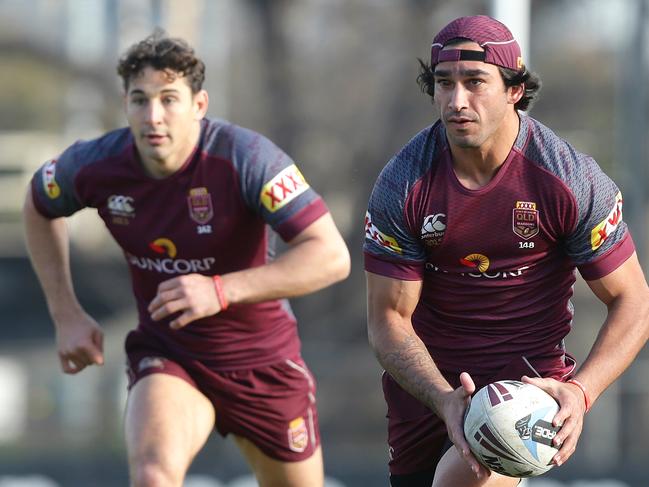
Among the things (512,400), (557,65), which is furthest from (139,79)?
(557,65)

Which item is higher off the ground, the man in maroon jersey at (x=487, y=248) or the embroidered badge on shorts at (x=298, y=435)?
the man in maroon jersey at (x=487, y=248)

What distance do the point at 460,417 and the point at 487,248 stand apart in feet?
2.35

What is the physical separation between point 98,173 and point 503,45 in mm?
2156

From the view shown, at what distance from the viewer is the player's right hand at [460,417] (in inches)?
192

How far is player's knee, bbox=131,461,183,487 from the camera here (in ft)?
19.3

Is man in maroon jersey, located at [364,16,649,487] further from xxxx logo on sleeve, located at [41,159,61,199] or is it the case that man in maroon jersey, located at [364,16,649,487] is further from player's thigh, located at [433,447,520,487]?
xxxx logo on sleeve, located at [41,159,61,199]

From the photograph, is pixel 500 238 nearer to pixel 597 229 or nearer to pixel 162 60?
pixel 597 229

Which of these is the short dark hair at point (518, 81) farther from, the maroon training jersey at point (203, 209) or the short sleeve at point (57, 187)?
the short sleeve at point (57, 187)

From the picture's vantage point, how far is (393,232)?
5.30m

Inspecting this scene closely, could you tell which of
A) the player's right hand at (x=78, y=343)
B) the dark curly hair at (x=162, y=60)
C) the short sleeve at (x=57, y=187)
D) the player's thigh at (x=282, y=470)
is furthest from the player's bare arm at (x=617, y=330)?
→ the short sleeve at (x=57, y=187)

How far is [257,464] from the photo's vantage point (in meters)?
6.76

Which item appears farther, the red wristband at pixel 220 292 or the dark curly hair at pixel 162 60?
the dark curly hair at pixel 162 60

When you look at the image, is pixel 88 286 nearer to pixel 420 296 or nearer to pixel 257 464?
pixel 257 464

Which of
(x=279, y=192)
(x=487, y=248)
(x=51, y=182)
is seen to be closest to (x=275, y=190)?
(x=279, y=192)
